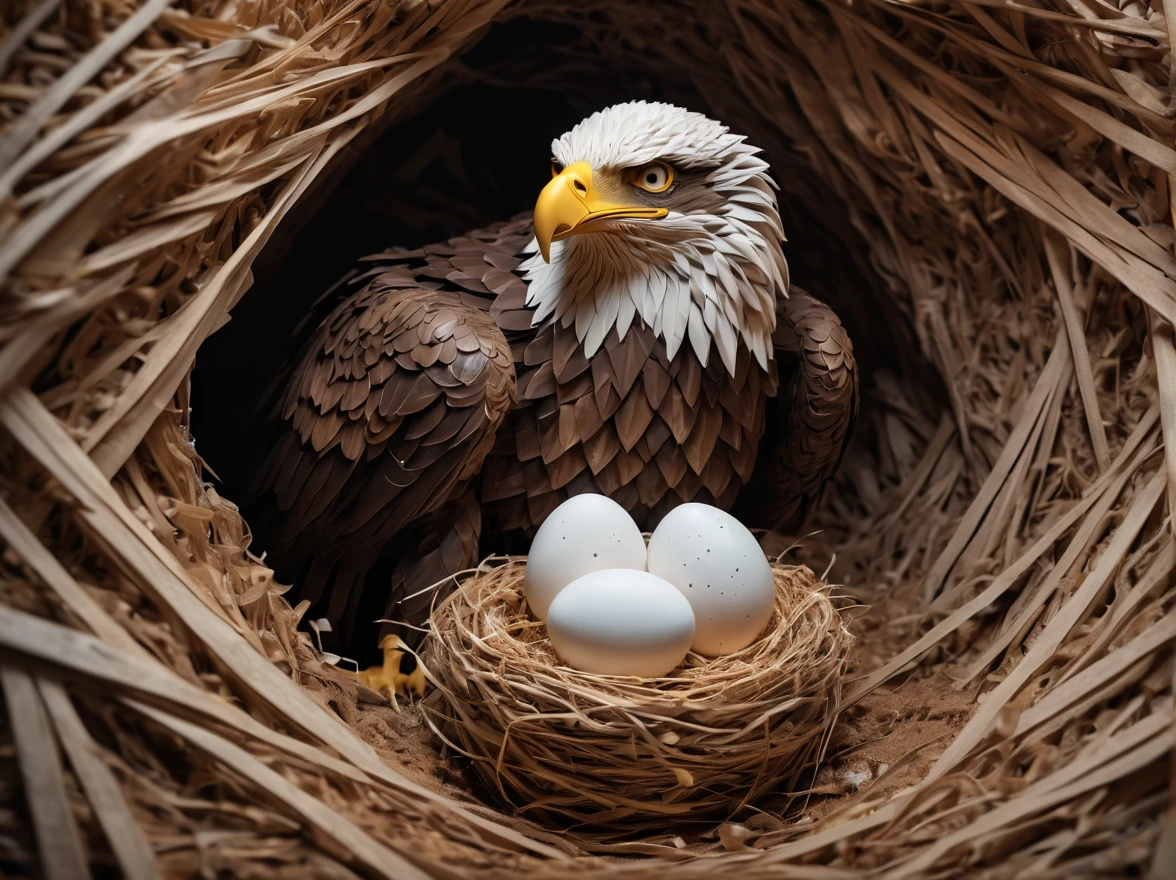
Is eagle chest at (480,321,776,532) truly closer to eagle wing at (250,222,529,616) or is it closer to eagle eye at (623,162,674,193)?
eagle wing at (250,222,529,616)

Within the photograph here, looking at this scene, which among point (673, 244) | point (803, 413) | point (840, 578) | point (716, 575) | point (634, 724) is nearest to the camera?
point (634, 724)

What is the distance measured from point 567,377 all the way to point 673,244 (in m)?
0.30

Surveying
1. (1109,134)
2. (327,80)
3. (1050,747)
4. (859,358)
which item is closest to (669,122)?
(327,80)

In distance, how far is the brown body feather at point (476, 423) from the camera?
1.65 metres

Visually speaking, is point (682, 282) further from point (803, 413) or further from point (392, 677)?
point (392, 677)

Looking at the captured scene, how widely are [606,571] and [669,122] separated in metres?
0.80

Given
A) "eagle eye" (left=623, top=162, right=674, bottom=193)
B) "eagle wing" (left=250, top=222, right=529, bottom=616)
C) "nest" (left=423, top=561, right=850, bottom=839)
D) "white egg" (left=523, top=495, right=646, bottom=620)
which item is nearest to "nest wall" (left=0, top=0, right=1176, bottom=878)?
"nest" (left=423, top=561, right=850, bottom=839)

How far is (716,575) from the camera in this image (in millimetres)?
1495

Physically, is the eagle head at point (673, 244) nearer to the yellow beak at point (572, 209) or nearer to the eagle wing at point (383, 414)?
the yellow beak at point (572, 209)

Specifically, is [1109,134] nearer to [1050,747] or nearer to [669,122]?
[669,122]

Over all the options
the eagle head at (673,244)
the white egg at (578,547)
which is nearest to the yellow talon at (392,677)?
the white egg at (578,547)

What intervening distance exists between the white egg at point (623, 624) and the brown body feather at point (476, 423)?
13.9 inches

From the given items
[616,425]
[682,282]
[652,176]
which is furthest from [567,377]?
[652,176]

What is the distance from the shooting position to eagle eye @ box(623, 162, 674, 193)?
1671 millimetres
